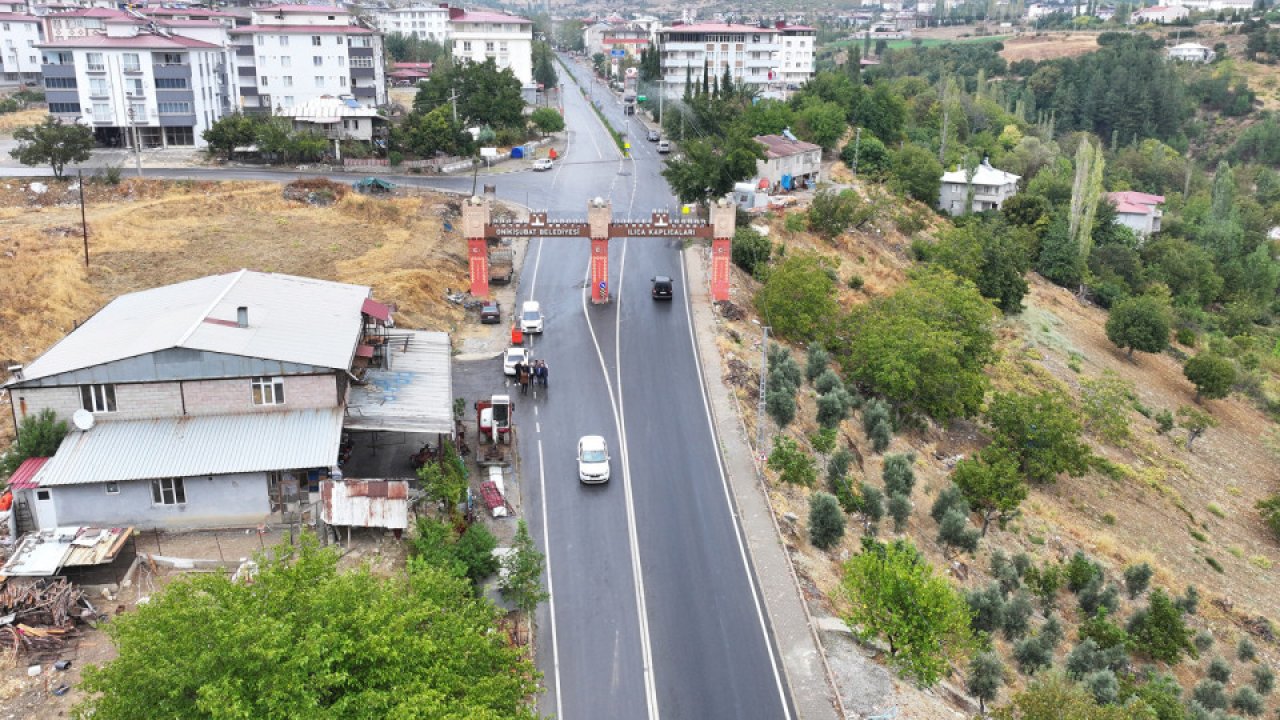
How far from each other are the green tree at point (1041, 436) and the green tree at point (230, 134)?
7836 cm

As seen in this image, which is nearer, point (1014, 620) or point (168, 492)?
point (168, 492)

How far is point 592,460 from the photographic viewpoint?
47.5 meters

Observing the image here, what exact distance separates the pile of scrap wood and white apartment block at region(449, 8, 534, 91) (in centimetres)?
13366

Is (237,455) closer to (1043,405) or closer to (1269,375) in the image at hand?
(1043,405)

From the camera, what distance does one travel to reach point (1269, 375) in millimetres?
94125

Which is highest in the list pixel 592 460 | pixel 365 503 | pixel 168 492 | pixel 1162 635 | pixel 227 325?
pixel 227 325

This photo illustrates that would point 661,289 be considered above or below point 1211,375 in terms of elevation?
above

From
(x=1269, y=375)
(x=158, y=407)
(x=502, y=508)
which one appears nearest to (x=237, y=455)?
(x=158, y=407)

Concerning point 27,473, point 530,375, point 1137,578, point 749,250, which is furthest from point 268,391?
point 749,250

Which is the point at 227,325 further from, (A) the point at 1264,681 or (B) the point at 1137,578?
(A) the point at 1264,681

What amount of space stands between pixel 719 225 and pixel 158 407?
3927 cm

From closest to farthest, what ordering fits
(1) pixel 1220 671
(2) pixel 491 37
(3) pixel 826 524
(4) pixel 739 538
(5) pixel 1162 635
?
(4) pixel 739 538 < (3) pixel 826 524 < (1) pixel 1220 671 < (5) pixel 1162 635 < (2) pixel 491 37

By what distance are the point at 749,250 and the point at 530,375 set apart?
1109 inches

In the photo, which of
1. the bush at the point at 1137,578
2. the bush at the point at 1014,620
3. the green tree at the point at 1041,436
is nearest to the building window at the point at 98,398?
the bush at the point at 1014,620
